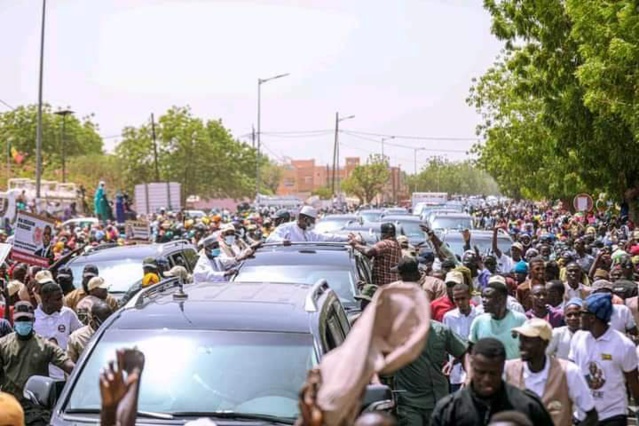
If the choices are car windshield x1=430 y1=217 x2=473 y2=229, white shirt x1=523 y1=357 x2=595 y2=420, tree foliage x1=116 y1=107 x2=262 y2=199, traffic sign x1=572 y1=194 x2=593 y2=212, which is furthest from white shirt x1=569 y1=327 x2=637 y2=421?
tree foliage x1=116 y1=107 x2=262 y2=199

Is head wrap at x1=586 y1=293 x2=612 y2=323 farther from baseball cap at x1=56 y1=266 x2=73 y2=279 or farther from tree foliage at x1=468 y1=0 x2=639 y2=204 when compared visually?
tree foliage at x1=468 y1=0 x2=639 y2=204

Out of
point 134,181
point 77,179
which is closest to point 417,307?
point 134,181

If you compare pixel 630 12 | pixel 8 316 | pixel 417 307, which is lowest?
pixel 8 316

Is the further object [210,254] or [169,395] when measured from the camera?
[210,254]

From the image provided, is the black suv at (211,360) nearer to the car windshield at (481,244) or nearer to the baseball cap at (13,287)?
the baseball cap at (13,287)

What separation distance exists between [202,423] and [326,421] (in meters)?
0.72

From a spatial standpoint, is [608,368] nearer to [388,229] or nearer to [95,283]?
[95,283]

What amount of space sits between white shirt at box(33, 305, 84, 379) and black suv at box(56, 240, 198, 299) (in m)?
3.16

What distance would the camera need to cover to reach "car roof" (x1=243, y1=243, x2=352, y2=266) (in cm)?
1204

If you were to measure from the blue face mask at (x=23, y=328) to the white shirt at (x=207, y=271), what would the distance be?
13.0 ft

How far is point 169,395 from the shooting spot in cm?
605

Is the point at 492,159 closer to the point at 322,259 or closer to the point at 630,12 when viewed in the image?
the point at 630,12

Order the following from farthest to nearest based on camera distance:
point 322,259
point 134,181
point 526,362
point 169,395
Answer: point 134,181 → point 322,259 → point 526,362 → point 169,395

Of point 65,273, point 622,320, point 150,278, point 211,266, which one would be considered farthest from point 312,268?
point 622,320
